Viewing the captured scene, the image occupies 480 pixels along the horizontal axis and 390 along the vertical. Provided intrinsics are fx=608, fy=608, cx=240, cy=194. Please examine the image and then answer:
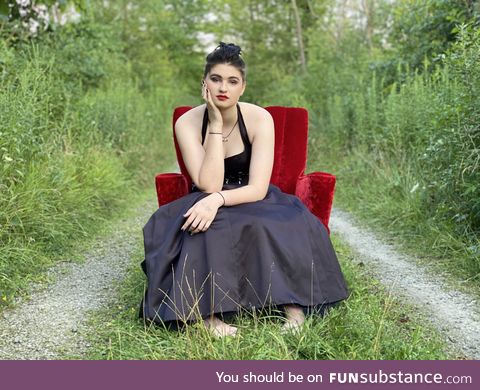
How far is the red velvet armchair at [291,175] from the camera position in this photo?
4.07m

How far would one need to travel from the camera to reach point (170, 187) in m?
4.07

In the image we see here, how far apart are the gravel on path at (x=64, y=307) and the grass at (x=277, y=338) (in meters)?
0.14

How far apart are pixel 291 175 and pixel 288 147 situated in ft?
0.64

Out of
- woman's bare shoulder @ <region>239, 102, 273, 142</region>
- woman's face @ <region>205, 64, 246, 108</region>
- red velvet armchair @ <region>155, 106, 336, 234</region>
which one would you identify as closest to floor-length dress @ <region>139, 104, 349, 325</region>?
woman's bare shoulder @ <region>239, 102, 273, 142</region>

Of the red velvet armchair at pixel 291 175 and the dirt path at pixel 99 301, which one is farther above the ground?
the red velvet armchair at pixel 291 175

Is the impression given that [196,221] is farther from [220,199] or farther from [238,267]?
[238,267]

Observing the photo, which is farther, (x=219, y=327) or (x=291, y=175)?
(x=291, y=175)

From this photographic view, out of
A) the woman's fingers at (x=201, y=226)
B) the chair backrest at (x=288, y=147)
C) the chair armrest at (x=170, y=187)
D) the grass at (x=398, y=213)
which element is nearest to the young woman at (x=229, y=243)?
the woman's fingers at (x=201, y=226)

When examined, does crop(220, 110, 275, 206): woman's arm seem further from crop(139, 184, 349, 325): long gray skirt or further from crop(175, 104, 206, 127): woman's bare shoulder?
crop(175, 104, 206, 127): woman's bare shoulder

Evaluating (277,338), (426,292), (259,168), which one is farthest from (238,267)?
(426,292)

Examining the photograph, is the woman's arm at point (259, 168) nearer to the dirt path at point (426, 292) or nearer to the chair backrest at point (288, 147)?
the chair backrest at point (288, 147)
